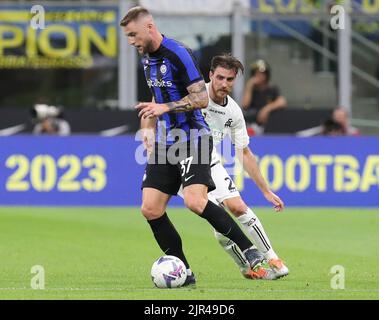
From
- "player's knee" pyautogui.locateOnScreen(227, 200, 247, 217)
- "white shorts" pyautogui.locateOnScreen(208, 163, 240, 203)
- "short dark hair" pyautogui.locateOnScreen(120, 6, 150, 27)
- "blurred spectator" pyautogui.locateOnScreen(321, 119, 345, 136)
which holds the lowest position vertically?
"player's knee" pyautogui.locateOnScreen(227, 200, 247, 217)

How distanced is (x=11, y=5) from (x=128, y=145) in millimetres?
5735

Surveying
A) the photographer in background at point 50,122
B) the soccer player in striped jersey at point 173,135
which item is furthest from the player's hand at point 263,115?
the soccer player in striped jersey at point 173,135

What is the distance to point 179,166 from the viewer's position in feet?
34.5

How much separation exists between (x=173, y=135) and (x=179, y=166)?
273 millimetres

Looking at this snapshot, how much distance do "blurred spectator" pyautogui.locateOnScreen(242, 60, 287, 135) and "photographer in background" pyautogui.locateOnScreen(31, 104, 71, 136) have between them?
11.2 feet

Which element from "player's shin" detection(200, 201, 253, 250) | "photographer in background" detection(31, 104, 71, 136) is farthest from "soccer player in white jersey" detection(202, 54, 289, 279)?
"photographer in background" detection(31, 104, 71, 136)

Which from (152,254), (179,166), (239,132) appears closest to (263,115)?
(152,254)

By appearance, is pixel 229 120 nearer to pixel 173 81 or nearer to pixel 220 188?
pixel 220 188

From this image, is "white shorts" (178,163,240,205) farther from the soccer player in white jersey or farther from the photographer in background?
the photographer in background

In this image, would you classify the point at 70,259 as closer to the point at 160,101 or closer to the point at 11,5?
the point at 160,101

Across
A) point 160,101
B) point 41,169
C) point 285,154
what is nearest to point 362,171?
point 285,154

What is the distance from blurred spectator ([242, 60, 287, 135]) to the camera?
76.2 ft

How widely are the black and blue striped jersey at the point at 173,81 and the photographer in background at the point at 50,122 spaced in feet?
38.5

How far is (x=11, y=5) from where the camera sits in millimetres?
24875
